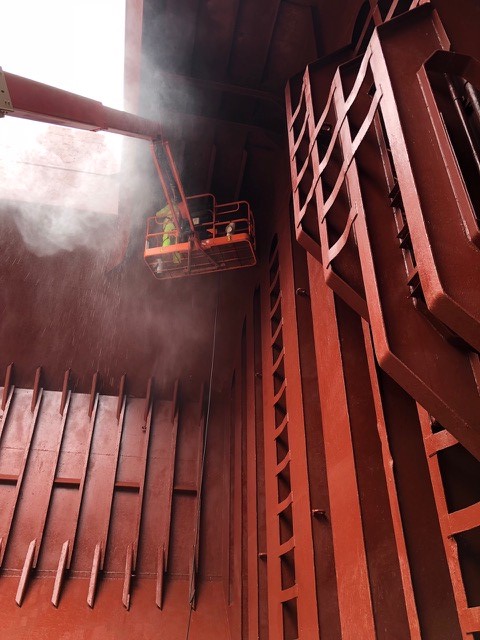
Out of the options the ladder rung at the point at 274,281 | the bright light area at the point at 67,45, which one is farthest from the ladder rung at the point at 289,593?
the bright light area at the point at 67,45

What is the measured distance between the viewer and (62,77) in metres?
8.80

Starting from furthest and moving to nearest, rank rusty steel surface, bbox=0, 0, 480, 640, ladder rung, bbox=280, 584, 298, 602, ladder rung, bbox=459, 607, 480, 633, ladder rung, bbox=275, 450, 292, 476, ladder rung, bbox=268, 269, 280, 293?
ladder rung, bbox=268, 269, 280, 293 < ladder rung, bbox=275, 450, 292, 476 < ladder rung, bbox=280, 584, 298, 602 < rusty steel surface, bbox=0, 0, 480, 640 < ladder rung, bbox=459, 607, 480, 633

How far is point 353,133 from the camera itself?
3375 mm

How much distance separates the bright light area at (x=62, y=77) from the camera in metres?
7.69

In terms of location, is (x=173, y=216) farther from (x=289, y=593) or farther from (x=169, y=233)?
(x=289, y=593)

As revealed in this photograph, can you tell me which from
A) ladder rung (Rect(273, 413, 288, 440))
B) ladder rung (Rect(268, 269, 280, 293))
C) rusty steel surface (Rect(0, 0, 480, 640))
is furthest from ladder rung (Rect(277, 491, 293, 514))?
ladder rung (Rect(268, 269, 280, 293))

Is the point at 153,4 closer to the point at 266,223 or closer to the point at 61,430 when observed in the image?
the point at 266,223

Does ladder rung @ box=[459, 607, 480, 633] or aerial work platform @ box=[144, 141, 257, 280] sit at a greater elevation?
aerial work platform @ box=[144, 141, 257, 280]

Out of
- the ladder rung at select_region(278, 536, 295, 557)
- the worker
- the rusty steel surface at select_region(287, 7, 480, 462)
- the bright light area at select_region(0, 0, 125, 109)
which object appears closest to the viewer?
the rusty steel surface at select_region(287, 7, 480, 462)

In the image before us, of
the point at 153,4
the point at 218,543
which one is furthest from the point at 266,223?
the point at 218,543

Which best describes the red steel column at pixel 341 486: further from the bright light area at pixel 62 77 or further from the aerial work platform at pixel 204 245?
the bright light area at pixel 62 77

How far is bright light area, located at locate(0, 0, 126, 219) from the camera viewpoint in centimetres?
769

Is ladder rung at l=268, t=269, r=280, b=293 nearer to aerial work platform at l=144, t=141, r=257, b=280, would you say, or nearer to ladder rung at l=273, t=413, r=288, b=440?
aerial work platform at l=144, t=141, r=257, b=280

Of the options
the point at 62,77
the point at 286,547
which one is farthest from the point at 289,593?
the point at 62,77
